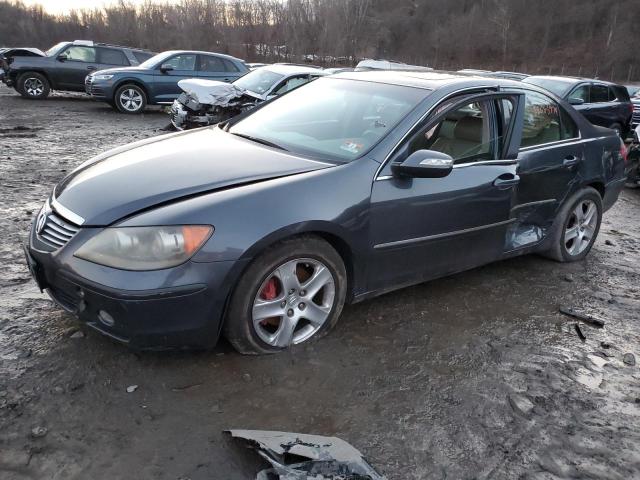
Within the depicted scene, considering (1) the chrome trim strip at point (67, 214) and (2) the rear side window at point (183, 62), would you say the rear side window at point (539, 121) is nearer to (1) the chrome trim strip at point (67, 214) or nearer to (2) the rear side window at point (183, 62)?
(1) the chrome trim strip at point (67, 214)

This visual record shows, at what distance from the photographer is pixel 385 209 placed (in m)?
3.07

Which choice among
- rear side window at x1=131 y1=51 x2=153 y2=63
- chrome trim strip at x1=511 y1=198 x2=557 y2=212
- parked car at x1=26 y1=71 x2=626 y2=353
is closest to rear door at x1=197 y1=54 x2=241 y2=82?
rear side window at x1=131 y1=51 x2=153 y2=63

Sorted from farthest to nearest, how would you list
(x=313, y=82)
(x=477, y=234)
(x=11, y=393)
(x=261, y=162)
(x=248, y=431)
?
(x=313, y=82) → (x=477, y=234) → (x=261, y=162) → (x=11, y=393) → (x=248, y=431)

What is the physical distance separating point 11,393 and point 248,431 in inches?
46.8

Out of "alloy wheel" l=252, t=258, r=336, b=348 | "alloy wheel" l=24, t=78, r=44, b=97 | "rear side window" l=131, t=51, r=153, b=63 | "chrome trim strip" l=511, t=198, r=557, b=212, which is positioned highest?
"rear side window" l=131, t=51, r=153, b=63

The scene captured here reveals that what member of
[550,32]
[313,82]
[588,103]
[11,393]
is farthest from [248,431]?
[550,32]

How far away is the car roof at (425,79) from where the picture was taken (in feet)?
11.8

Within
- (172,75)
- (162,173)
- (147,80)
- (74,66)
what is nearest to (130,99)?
(147,80)

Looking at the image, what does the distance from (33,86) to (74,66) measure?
55.0 inches

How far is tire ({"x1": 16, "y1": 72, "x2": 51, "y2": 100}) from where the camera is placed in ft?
47.0

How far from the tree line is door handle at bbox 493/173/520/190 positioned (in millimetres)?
44871

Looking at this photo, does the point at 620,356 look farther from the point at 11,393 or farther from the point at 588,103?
the point at 588,103

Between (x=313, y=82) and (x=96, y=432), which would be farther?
(x=313, y=82)

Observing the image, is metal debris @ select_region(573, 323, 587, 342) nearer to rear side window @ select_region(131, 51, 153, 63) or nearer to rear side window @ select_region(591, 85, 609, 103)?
rear side window @ select_region(591, 85, 609, 103)
